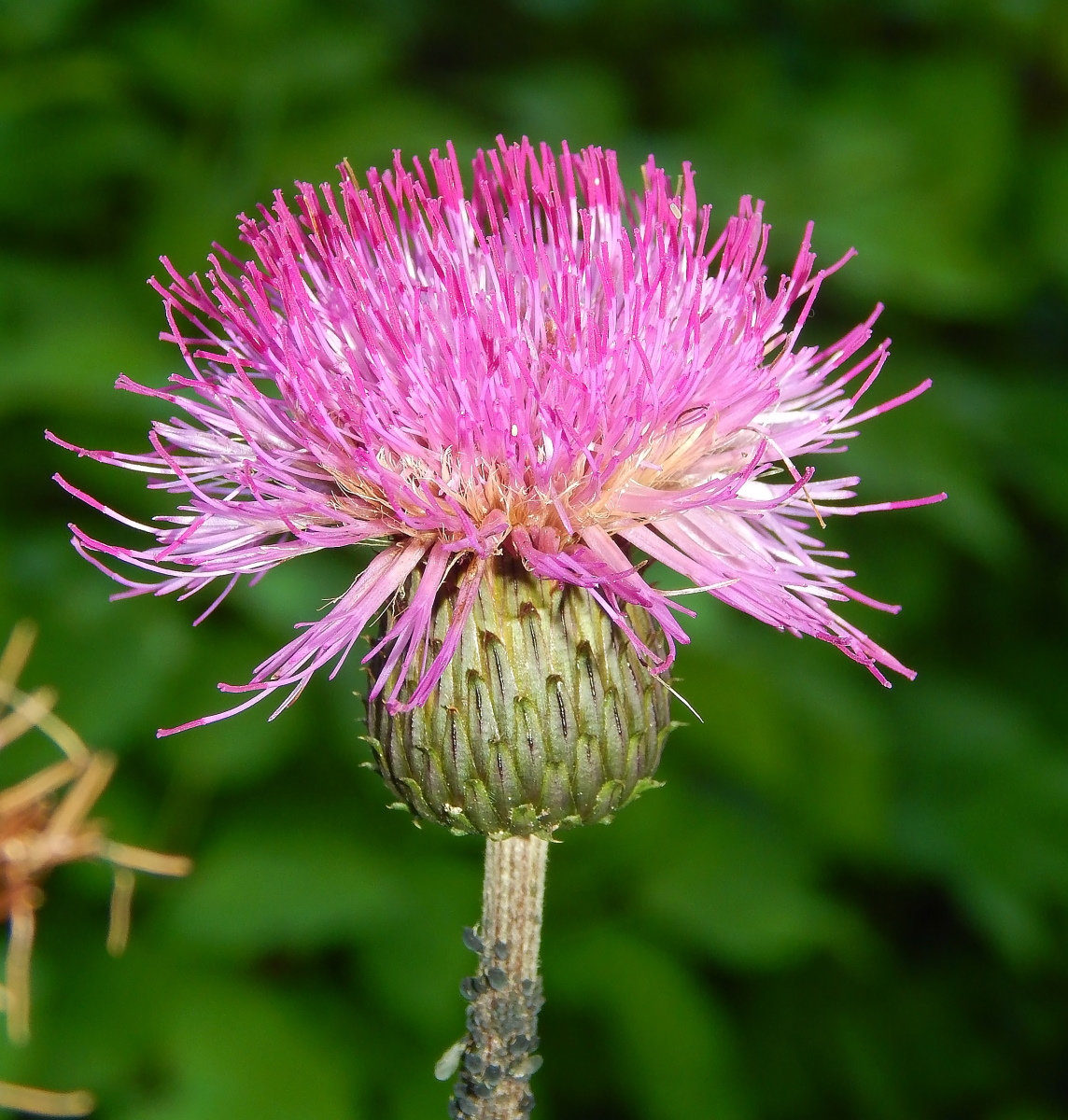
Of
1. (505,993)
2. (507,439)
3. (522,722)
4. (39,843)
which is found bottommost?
(505,993)

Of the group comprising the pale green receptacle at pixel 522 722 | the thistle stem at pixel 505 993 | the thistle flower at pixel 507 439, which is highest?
the thistle flower at pixel 507 439

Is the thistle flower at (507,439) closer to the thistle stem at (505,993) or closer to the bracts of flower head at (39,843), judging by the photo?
the thistle stem at (505,993)

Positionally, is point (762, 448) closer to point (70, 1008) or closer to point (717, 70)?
point (70, 1008)

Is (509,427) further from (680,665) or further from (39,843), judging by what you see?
(680,665)

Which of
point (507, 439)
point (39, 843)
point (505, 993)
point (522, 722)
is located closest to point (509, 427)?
point (507, 439)

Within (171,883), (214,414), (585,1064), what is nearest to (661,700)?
(214,414)

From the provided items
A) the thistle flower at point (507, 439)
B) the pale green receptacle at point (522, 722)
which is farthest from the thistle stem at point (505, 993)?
Result: the thistle flower at point (507, 439)

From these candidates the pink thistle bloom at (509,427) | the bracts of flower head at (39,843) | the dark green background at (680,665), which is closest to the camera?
the pink thistle bloom at (509,427)
